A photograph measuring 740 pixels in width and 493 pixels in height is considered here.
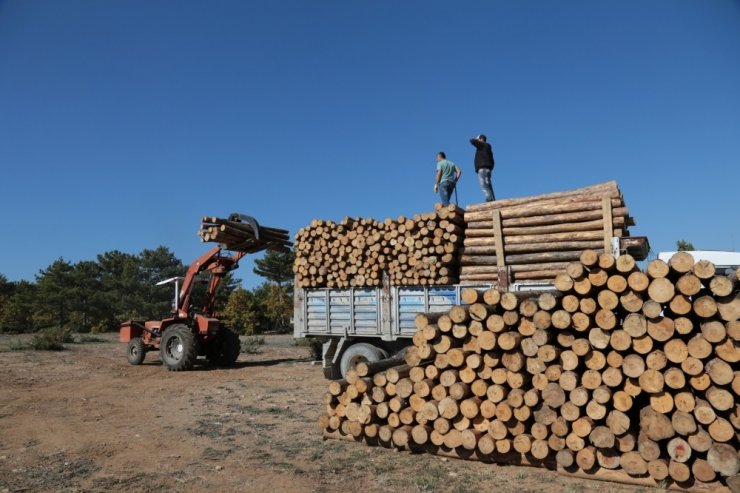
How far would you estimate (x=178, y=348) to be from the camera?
14078 millimetres

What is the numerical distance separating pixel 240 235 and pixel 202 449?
813cm

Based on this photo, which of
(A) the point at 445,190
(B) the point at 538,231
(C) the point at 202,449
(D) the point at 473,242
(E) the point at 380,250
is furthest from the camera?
(A) the point at 445,190

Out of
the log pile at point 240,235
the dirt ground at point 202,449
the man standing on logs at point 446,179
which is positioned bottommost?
the dirt ground at point 202,449

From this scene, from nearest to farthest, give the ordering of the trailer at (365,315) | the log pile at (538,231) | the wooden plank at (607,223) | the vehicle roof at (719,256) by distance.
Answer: the wooden plank at (607,223), the log pile at (538,231), the trailer at (365,315), the vehicle roof at (719,256)

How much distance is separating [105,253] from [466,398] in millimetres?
42166

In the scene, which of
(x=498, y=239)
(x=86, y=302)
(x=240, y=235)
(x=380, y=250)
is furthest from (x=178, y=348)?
(x=86, y=302)

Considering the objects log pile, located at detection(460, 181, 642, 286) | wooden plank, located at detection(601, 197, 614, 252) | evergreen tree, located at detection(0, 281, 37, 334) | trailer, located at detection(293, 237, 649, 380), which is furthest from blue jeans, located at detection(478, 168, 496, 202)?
evergreen tree, located at detection(0, 281, 37, 334)

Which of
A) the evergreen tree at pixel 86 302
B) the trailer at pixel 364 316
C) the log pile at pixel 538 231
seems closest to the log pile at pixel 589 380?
the log pile at pixel 538 231

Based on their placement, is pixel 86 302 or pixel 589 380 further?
pixel 86 302

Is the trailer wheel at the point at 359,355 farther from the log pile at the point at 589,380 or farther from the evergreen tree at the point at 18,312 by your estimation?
the evergreen tree at the point at 18,312

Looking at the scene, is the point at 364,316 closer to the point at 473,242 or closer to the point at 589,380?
the point at 473,242

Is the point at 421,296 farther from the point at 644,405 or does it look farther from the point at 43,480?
the point at 43,480

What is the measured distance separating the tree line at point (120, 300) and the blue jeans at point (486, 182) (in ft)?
79.7

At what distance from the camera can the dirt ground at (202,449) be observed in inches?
207
